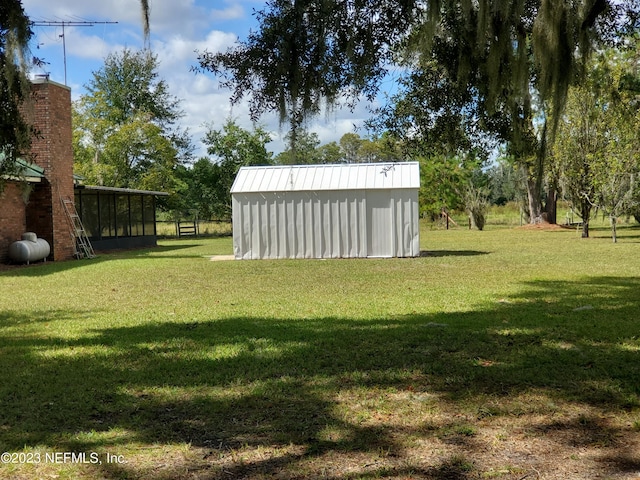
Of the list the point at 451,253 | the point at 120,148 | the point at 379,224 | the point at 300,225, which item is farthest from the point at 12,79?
the point at 120,148

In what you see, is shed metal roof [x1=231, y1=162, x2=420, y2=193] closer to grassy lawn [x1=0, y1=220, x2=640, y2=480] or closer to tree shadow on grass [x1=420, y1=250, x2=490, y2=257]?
tree shadow on grass [x1=420, y1=250, x2=490, y2=257]

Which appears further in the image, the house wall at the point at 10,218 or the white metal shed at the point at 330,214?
the white metal shed at the point at 330,214

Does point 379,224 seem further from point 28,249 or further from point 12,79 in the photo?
point 12,79

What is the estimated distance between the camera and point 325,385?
4676mm

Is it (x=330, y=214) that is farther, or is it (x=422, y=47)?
(x=330, y=214)

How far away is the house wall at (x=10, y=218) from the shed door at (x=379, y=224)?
384 inches

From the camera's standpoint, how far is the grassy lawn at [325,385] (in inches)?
132

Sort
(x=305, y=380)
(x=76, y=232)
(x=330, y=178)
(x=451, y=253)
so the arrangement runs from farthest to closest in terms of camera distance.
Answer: (x=76, y=232)
(x=330, y=178)
(x=451, y=253)
(x=305, y=380)

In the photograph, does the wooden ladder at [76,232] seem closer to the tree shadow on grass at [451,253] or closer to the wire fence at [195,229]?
the tree shadow on grass at [451,253]

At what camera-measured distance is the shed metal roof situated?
17.8m

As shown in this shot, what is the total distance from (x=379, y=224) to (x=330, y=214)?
1488 millimetres

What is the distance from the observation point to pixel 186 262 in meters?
16.9

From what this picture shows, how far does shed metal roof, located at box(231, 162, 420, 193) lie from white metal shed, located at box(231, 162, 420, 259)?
0.09 feet

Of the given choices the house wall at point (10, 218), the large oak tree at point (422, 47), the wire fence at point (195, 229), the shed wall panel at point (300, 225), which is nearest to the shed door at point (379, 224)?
the shed wall panel at point (300, 225)
